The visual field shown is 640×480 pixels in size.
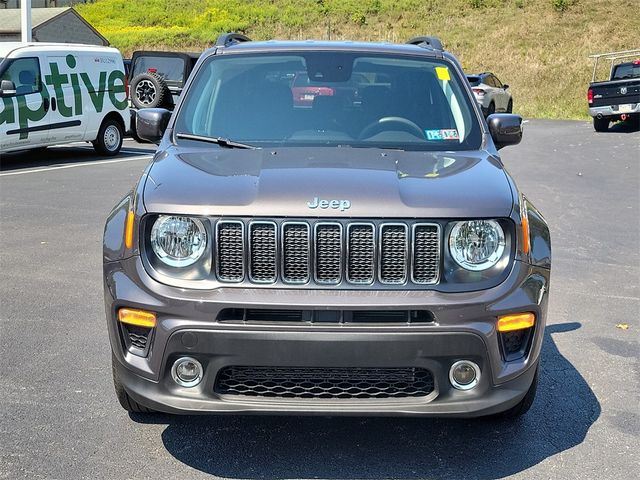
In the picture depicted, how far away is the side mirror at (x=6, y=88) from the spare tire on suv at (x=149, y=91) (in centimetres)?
421

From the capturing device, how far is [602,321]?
620cm

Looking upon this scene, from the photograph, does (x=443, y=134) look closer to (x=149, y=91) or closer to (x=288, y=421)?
(x=288, y=421)

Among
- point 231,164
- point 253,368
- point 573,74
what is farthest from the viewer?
point 573,74

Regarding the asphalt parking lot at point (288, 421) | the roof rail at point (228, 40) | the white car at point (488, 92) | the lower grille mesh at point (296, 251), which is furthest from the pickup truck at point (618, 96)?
the lower grille mesh at point (296, 251)

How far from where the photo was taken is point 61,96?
15633mm

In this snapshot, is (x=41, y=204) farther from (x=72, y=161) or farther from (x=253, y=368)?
(x=253, y=368)

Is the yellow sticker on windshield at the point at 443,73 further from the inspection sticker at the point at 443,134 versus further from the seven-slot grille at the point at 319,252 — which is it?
the seven-slot grille at the point at 319,252

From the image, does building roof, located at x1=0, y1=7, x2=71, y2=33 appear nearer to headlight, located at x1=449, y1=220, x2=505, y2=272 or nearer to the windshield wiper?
the windshield wiper

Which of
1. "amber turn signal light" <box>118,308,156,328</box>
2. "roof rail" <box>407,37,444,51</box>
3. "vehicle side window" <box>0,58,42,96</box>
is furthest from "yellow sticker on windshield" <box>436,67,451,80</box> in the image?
"vehicle side window" <box>0,58,42,96</box>

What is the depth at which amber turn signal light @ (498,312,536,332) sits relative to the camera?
3494 mm

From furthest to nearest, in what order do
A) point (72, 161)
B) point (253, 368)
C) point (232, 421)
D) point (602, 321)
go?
point (72, 161), point (602, 321), point (232, 421), point (253, 368)

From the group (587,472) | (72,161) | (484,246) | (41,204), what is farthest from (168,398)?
(72,161)

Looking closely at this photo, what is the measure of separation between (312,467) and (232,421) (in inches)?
25.7

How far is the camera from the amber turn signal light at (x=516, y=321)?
3494mm
